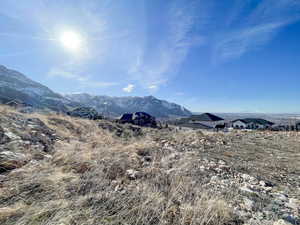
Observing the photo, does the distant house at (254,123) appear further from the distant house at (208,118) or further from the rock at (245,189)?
the rock at (245,189)

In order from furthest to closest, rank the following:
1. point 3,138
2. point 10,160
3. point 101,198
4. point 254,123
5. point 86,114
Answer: point 254,123
point 86,114
point 3,138
point 10,160
point 101,198

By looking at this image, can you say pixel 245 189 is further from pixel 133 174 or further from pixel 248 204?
pixel 133 174

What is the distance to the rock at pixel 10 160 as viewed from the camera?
9.95 feet

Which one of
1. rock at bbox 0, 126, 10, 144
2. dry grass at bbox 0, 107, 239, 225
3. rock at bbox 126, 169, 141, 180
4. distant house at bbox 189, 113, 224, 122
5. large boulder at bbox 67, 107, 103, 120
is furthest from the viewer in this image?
distant house at bbox 189, 113, 224, 122

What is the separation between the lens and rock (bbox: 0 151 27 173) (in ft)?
9.95

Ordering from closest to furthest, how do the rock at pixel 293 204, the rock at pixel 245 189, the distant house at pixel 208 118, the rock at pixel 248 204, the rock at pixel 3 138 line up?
the rock at pixel 248 204, the rock at pixel 293 204, the rock at pixel 245 189, the rock at pixel 3 138, the distant house at pixel 208 118

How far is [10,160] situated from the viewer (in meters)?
3.22

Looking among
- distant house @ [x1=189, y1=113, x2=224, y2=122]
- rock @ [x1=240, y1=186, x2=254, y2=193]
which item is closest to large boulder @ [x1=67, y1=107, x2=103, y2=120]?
distant house @ [x1=189, y1=113, x2=224, y2=122]

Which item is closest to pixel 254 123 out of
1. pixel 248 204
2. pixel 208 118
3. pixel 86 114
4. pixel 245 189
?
pixel 208 118

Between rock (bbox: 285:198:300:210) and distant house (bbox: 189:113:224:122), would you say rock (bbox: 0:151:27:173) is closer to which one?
rock (bbox: 285:198:300:210)

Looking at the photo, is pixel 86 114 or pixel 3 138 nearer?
pixel 3 138

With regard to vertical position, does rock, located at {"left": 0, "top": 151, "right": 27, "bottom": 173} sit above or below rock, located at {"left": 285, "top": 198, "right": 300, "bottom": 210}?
above

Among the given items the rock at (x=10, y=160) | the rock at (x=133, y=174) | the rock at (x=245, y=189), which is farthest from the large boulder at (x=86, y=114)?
the rock at (x=245, y=189)

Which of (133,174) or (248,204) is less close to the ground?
(133,174)
